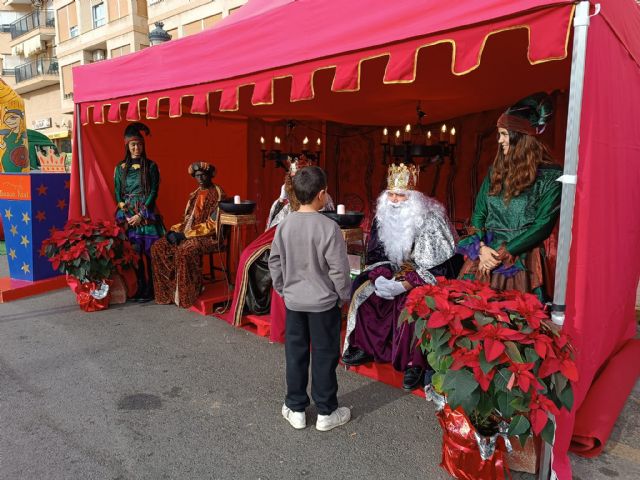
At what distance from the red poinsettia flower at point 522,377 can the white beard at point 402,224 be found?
1566 mm

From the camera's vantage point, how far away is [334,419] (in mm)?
2818

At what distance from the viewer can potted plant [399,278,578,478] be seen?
1975 mm

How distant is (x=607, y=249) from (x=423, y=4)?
1.75m

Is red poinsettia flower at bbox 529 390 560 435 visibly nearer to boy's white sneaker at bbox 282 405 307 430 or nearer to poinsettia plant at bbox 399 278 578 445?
poinsettia plant at bbox 399 278 578 445

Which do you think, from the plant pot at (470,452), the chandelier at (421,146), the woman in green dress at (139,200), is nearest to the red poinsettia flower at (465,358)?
the plant pot at (470,452)

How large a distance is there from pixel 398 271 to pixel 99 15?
1097 inches

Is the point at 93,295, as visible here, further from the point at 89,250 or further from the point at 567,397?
the point at 567,397

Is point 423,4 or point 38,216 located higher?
point 423,4

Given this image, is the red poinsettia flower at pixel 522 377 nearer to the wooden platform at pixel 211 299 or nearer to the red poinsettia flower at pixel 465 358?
the red poinsettia flower at pixel 465 358

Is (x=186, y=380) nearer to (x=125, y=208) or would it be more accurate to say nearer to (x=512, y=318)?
(x=512, y=318)

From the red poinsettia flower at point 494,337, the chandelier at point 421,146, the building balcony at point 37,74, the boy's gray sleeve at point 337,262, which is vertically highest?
the building balcony at point 37,74

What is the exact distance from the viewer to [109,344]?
4.18 m

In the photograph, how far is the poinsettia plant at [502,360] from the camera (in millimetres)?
1969

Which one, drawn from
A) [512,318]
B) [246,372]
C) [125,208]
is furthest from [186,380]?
[125,208]
